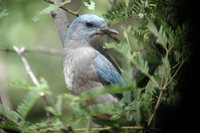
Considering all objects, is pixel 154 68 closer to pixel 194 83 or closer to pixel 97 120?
pixel 97 120

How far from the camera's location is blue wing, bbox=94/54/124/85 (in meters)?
4.05

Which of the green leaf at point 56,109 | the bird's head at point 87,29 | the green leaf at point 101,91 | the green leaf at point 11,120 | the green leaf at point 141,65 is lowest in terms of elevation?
the bird's head at point 87,29

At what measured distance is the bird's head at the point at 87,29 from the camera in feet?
14.3

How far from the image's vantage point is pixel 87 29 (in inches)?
183

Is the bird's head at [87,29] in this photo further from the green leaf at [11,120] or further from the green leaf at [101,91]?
the green leaf at [101,91]

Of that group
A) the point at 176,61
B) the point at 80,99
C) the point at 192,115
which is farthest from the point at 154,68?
the point at 192,115

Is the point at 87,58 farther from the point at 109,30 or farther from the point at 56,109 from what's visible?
the point at 56,109

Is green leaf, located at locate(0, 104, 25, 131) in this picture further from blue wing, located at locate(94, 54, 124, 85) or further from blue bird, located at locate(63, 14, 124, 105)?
blue wing, located at locate(94, 54, 124, 85)

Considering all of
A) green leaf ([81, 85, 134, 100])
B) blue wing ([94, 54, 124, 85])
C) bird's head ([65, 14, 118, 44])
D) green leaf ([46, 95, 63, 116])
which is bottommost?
blue wing ([94, 54, 124, 85])

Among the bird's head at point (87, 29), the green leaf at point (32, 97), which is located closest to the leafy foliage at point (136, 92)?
the green leaf at point (32, 97)

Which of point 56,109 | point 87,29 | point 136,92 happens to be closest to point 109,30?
point 87,29

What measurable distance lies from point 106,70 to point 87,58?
261 mm

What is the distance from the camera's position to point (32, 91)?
5.83 ft

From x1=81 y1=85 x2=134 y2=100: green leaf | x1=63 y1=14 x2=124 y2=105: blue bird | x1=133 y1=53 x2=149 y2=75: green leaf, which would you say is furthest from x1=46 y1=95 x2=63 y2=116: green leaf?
x1=63 y1=14 x2=124 y2=105: blue bird
